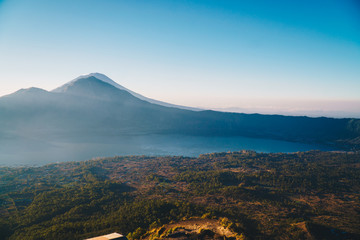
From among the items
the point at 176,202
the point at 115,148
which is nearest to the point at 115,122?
the point at 115,148

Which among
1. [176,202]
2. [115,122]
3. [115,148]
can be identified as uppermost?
[115,122]

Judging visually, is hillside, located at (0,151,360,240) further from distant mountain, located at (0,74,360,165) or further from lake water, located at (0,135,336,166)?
distant mountain, located at (0,74,360,165)

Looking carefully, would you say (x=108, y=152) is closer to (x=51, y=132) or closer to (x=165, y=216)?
(x=51, y=132)

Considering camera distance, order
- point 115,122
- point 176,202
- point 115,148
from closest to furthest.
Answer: point 176,202, point 115,148, point 115,122

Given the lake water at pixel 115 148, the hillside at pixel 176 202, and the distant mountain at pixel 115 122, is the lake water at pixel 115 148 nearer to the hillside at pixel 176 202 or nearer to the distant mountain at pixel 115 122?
the distant mountain at pixel 115 122

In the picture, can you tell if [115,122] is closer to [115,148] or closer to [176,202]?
[115,148]

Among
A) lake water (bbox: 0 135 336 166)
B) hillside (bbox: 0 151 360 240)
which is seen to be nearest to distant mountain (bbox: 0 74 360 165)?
lake water (bbox: 0 135 336 166)
